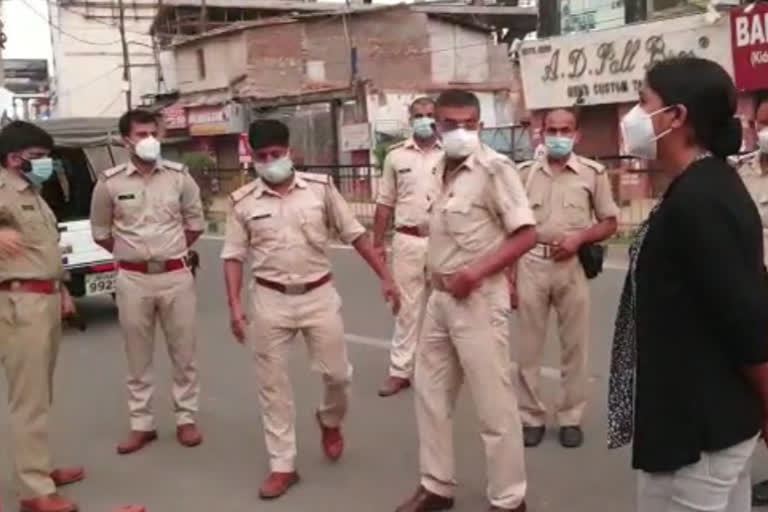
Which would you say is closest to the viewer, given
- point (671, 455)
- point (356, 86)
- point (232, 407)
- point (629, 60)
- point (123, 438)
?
point (671, 455)

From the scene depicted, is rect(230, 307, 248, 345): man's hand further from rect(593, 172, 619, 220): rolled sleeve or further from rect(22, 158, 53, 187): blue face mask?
rect(593, 172, 619, 220): rolled sleeve

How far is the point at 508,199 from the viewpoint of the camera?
4160 mm

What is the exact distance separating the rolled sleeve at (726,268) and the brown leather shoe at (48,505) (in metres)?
3.48

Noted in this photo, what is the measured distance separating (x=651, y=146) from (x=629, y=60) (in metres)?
17.9

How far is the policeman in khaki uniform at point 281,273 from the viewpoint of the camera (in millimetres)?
4898

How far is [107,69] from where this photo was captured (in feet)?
145

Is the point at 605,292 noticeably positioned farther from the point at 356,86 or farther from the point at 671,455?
the point at 356,86

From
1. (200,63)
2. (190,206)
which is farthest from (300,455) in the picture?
(200,63)

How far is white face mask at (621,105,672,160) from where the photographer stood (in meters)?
2.49

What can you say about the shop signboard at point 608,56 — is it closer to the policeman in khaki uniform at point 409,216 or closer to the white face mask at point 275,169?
the policeman in khaki uniform at point 409,216

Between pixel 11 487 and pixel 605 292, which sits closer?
pixel 11 487

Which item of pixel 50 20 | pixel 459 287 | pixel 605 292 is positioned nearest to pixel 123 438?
pixel 459 287

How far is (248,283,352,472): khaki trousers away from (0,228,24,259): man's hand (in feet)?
3.68

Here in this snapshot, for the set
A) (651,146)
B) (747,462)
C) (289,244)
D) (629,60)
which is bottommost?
(747,462)
